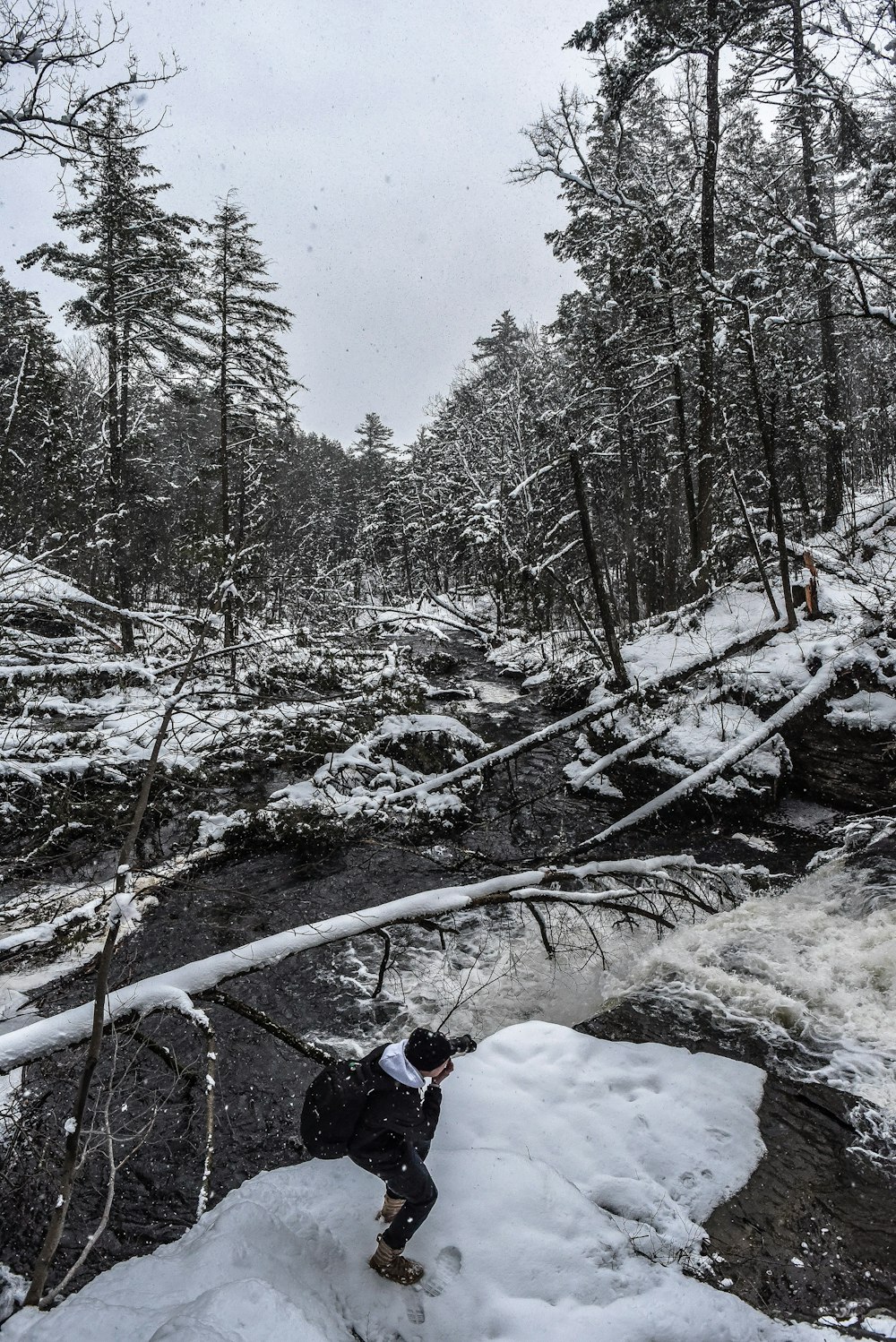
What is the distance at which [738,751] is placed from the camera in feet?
28.7

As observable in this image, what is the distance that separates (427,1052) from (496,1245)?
3.86ft

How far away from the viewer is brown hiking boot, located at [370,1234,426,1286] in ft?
10.4

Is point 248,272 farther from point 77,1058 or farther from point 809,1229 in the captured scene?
point 809,1229

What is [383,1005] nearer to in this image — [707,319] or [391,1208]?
[391,1208]

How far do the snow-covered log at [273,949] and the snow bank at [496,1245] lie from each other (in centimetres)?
122

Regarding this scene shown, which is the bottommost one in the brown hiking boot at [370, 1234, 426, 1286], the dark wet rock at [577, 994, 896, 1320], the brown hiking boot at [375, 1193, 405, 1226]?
the dark wet rock at [577, 994, 896, 1320]

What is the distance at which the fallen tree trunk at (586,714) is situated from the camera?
344 inches

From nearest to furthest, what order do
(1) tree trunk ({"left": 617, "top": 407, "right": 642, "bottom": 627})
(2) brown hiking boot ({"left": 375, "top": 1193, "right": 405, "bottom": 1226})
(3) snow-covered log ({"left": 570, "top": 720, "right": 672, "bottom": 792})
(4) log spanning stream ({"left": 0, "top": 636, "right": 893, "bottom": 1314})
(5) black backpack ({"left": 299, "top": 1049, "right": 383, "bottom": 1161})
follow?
1. (5) black backpack ({"left": 299, "top": 1049, "right": 383, "bottom": 1161})
2. (2) brown hiking boot ({"left": 375, "top": 1193, "right": 405, "bottom": 1226})
3. (4) log spanning stream ({"left": 0, "top": 636, "right": 893, "bottom": 1314})
4. (3) snow-covered log ({"left": 570, "top": 720, "right": 672, "bottom": 792})
5. (1) tree trunk ({"left": 617, "top": 407, "right": 642, "bottom": 627})

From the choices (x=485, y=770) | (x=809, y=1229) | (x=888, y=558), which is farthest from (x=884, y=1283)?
(x=888, y=558)

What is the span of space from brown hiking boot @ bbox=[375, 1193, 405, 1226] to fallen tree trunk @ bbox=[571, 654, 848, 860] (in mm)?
4593

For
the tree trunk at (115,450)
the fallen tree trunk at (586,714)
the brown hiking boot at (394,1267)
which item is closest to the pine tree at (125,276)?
the tree trunk at (115,450)

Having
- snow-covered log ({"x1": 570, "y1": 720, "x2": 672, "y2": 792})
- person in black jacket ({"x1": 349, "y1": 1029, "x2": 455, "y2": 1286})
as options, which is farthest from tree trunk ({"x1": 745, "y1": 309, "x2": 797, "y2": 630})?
person in black jacket ({"x1": 349, "y1": 1029, "x2": 455, "y2": 1286})

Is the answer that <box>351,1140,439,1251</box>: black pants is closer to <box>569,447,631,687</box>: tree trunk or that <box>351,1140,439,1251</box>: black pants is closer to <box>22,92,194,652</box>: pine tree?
<box>569,447,631,687</box>: tree trunk

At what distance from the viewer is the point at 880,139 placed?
33.6 feet
